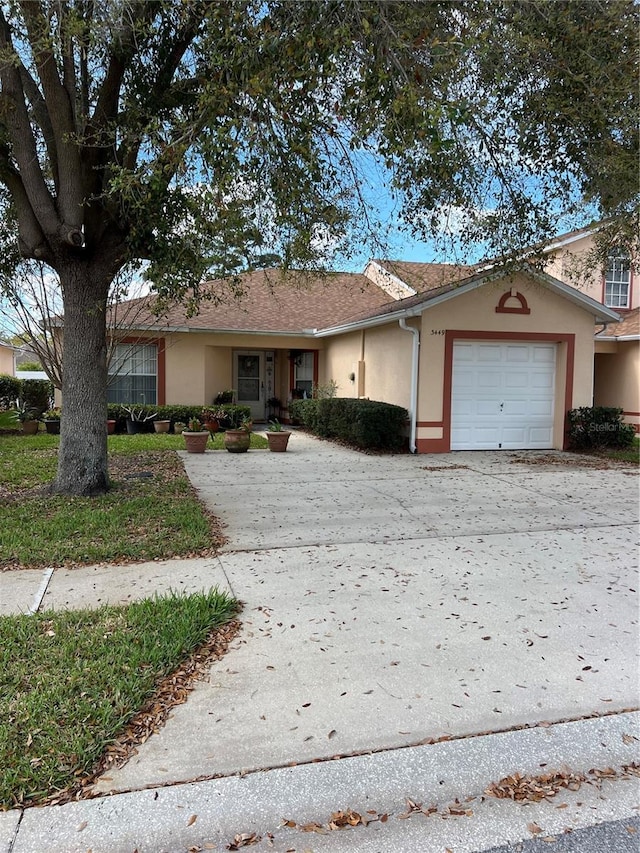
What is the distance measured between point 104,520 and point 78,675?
3334 mm

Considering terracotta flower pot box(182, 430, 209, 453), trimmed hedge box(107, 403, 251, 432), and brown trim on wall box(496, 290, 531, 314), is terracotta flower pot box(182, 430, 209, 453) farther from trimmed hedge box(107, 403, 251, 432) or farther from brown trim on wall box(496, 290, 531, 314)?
brown trim on wall box(496, 290, 531, 314)

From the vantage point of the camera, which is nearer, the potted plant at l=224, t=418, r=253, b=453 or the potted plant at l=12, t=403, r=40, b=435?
the potted plant at l=224, t=418, r=253, b=453

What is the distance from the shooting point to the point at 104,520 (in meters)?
6.41

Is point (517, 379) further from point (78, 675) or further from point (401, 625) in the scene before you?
point (78, 675)

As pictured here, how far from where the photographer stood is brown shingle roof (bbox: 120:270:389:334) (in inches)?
640

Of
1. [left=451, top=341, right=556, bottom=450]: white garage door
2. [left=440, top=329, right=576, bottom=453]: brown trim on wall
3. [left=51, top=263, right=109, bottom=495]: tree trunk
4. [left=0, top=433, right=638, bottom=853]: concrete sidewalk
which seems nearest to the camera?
[left=0, top=433, right=638, bottom=853]: concrete sidewalk

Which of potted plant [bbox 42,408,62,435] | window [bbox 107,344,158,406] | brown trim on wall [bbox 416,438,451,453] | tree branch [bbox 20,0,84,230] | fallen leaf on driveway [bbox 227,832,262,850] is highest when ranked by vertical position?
tree branch [bbox 20,0,84,230]

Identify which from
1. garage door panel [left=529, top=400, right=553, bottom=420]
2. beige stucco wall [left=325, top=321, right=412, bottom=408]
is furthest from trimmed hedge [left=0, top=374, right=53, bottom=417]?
garage door panel [left=529, top=400, right=553, bottom=420]

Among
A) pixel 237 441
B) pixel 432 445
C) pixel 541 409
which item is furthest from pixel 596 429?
pixel 237 441

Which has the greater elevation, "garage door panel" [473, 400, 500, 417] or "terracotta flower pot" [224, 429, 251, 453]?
"garage door panel" [473, 400, 500, 417]

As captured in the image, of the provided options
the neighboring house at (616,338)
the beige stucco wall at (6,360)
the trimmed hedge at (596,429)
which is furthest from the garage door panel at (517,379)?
the beige stucco wall at (6,360)

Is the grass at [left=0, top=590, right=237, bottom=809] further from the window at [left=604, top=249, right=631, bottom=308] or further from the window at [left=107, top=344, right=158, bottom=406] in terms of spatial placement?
the window at [left=604, top=249, right=631, bottom=308]

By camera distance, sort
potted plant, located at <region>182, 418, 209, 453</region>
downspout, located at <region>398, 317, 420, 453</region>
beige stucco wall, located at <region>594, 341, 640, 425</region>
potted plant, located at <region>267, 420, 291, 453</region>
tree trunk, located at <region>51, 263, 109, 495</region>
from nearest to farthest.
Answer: tree trunk, located at <region>51, 263, 109, 495</region>
potted plant, located at <region>182, 418, 209, 453</region>
potted plant, located at <region>267, 420, 291, 453</region>
downspout, located at <region>398, 317, 420, 453</region>
beige stucco wall, located at <region>594, 341, 640, 425</region>

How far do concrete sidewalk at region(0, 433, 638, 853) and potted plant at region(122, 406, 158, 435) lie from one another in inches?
321
